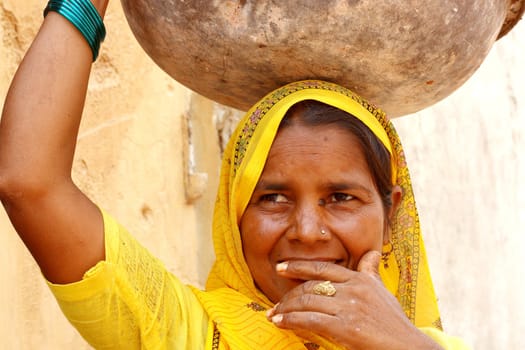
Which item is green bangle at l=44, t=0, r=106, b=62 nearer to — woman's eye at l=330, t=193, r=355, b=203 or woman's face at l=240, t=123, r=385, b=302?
woman's face at l=240, t=123, r=385, b=302

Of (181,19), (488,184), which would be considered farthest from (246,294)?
(488,184)

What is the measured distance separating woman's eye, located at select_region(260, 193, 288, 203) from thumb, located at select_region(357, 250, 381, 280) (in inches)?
9.2

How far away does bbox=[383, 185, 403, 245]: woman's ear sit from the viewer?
8.38ft

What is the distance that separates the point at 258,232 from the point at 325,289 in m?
0.29

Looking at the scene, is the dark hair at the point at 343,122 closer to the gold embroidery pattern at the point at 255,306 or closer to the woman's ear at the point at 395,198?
the woman's ear at the point at 395,198

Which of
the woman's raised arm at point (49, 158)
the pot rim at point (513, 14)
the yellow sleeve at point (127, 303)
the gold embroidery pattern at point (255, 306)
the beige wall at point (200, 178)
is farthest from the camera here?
the beige wall at point (200, 178)

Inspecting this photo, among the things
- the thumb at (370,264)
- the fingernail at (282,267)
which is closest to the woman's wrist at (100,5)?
the fingernail at (282,267)

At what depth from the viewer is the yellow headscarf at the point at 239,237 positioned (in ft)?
7.60

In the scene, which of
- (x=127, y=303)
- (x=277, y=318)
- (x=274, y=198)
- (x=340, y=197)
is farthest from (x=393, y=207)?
(x=127, y=303)

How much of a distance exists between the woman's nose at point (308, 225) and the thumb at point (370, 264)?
11cm

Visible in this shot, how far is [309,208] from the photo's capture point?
2248 millimetres

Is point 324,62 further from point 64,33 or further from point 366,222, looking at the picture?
point 64,33

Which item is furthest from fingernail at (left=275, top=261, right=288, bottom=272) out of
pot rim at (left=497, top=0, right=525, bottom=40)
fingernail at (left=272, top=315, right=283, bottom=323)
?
pot rim at (left=497, top=0, right=525, bottom=40)

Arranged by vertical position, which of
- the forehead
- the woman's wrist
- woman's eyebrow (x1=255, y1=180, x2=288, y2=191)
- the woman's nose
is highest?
the woman's wrist
